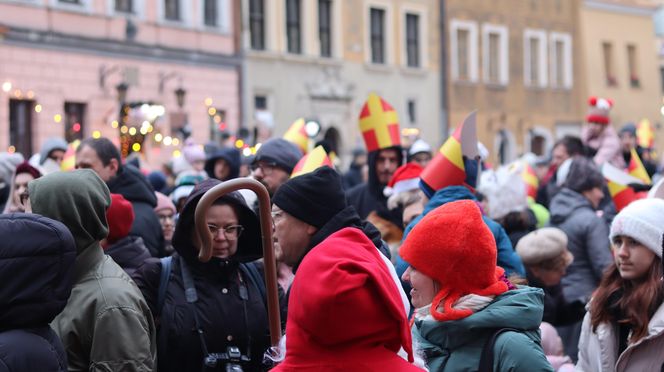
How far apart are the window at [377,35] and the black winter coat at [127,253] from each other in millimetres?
29279

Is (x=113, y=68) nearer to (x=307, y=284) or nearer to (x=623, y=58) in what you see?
(x=623, y=58)

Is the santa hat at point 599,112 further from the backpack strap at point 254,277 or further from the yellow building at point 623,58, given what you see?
the yellow building at point 623,58

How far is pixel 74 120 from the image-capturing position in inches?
1024

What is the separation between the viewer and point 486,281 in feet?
14.3

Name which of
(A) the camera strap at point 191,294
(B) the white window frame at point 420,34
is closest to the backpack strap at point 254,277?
(A) the camera strap at point 191,294

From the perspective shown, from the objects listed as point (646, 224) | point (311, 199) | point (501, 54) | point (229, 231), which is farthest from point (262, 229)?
point (501, 54)

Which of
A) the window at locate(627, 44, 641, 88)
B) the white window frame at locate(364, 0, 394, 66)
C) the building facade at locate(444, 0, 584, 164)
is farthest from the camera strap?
the window at locate(627, 44, 641, 88)

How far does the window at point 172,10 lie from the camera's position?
28.5 m

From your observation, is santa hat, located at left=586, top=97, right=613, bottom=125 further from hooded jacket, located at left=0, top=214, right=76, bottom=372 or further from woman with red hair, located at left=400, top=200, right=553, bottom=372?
hooded jacket, located at left=0, top=214, right=76, bottom=372

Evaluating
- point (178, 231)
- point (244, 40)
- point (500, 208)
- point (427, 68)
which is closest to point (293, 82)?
point (244, 40)

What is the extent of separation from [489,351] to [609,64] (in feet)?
136

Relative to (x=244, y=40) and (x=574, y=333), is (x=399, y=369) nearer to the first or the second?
(x=574, y=333)

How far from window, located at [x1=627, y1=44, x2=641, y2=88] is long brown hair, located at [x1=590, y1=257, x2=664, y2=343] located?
40581mm

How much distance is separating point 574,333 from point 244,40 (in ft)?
78.7
